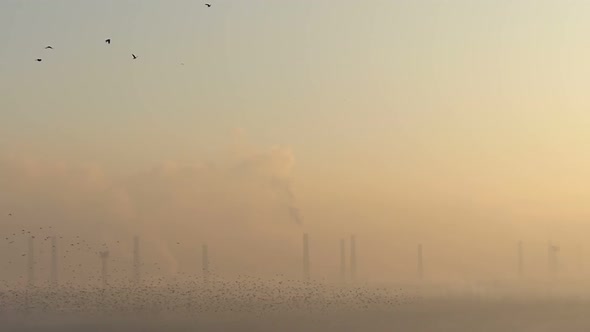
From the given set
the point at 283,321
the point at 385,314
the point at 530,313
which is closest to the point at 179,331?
the point at 283,321

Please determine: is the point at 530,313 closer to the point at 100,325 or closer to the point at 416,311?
the point at 416,311

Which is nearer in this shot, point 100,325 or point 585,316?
point 100,325

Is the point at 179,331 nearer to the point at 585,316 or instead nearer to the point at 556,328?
the point at 556,328

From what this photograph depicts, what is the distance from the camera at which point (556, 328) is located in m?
173

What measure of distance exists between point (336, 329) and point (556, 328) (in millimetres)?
39616

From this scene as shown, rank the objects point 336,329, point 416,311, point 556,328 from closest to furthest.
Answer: point 336,329, point 556,328, point 416,311

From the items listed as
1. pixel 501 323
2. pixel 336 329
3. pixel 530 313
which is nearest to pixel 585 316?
pixel 530 313

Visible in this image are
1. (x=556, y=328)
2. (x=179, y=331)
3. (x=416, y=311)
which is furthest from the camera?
(x=416, y=311)

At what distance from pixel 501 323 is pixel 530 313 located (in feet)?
72.3

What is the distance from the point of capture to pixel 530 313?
199m

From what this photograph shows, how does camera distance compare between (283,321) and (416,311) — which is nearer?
(283,321)

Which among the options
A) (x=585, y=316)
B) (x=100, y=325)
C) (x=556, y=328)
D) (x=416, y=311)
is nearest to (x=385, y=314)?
(x=416, y=311)

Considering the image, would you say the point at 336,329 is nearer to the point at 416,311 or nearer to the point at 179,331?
the point at 179,331

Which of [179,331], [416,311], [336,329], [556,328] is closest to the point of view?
[179,331]
